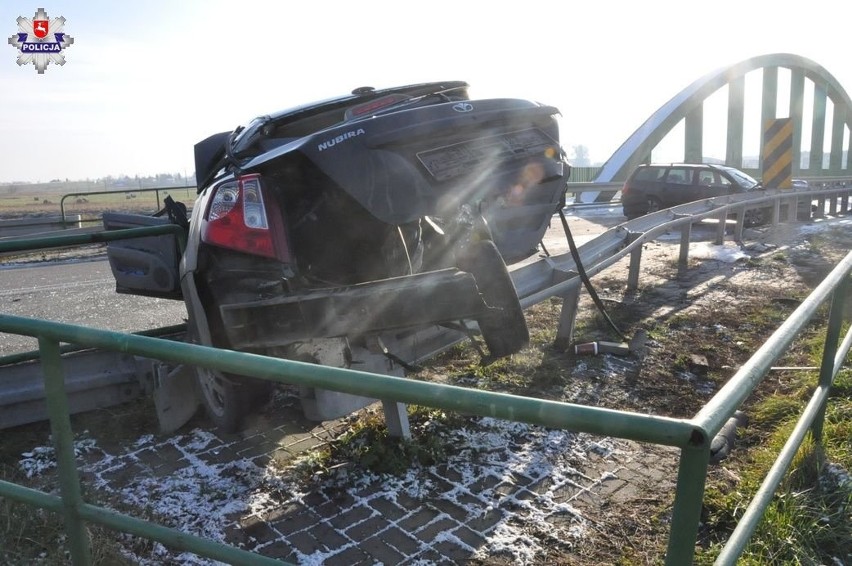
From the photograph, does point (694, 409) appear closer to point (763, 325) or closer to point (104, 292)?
point (763, 325)

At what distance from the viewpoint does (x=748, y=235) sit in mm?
12141

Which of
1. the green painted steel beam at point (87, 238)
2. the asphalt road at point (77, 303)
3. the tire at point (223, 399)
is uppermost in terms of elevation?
the green painted steel beam at point (87, 238)

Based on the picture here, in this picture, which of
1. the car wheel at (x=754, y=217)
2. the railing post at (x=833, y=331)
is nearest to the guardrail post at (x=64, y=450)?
the railing post at (x=833, y=331)

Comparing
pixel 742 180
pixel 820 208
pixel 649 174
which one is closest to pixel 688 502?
pixel 742 180

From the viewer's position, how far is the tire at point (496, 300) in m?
3.12

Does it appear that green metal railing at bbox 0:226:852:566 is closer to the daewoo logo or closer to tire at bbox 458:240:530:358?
tire at bbox 458:240:530:358

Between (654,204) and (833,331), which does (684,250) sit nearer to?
(833,331)

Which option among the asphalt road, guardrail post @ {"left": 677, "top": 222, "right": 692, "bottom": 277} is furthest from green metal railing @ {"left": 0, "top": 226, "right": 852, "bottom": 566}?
guardrail post @ {"left": 677, "top": 222, "right": 692, "bottom": 277}

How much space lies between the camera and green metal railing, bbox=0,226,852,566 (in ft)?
3.86

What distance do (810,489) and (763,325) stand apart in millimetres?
3335

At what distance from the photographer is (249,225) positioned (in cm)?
298

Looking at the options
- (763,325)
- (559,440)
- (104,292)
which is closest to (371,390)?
(559,440)

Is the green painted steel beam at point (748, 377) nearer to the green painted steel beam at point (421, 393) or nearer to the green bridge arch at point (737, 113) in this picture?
the green painted steel beam at point (421, 393)

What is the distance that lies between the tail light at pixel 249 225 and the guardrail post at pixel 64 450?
1.15m
